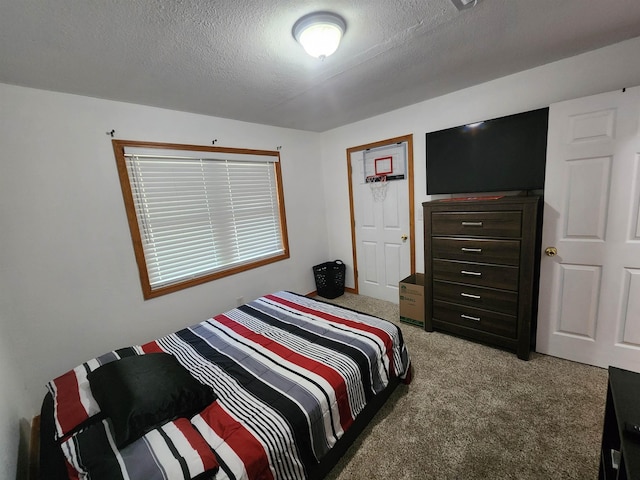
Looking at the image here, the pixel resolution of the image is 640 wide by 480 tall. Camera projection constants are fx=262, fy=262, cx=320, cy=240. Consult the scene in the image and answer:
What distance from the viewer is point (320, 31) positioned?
4.67 feet

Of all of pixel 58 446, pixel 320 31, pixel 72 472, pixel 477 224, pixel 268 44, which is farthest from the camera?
pixel 477 224

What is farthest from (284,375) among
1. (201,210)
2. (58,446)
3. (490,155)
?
(490,155)

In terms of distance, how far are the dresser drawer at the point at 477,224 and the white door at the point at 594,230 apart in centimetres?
29

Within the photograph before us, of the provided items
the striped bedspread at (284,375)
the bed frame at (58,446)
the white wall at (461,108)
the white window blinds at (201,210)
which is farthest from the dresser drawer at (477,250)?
the white window blinds at (201,210)

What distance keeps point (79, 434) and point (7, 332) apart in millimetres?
1272

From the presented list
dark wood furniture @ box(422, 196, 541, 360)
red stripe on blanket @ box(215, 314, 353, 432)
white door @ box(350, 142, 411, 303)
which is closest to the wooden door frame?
white door @ box(350, 142, 411, 303)

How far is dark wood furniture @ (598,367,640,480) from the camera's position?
29.1 inches

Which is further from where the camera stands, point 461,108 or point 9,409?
point 461,108

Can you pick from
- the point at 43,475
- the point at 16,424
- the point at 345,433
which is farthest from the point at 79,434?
the point at 345,433

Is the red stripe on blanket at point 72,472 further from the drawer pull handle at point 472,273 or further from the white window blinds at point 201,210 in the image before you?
the drawer pull handle at point 472,273

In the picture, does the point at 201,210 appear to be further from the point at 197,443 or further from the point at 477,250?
the point at 477,250

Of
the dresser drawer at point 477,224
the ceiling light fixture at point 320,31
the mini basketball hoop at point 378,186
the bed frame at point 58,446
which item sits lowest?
the bed frame at point 58,446

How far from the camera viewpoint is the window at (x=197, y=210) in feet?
7.72

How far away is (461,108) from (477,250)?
1431mm
